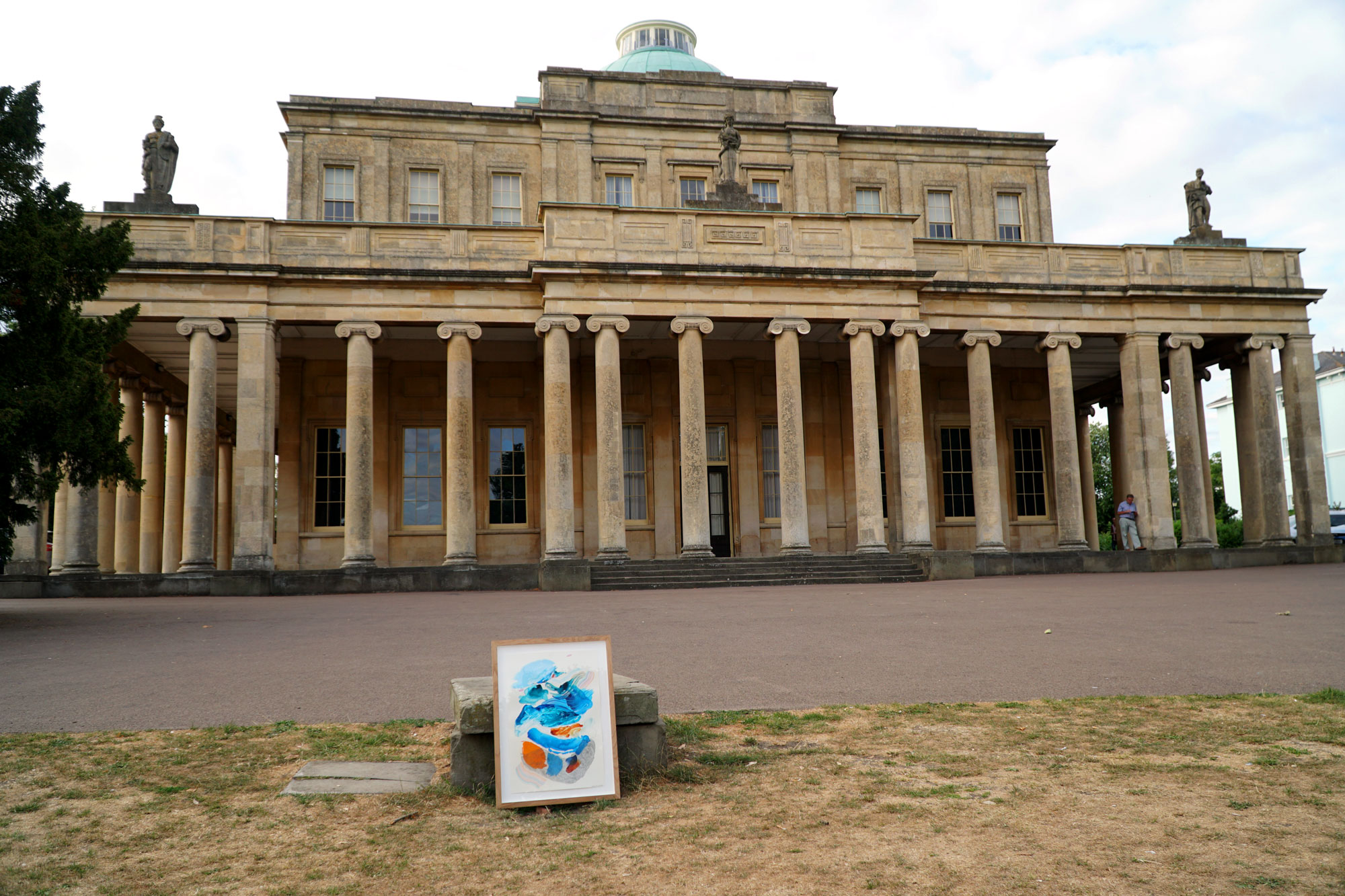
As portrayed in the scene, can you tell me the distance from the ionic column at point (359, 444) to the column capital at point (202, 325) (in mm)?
2676

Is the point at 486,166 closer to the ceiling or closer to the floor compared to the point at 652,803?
closer to the ceiling

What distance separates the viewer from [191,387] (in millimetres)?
22859

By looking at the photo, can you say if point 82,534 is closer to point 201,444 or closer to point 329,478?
point 201,444

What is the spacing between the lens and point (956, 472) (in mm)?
31078

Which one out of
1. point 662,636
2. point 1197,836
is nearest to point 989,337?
point 662,636

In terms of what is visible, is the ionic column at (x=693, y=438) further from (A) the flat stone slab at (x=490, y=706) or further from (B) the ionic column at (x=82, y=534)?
(A) the flat stone slab at (x=490, y=706)

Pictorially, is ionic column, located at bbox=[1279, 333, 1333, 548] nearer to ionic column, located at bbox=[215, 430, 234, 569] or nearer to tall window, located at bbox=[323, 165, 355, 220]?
tall window, located at bbox=[323, 165, 355, 220]

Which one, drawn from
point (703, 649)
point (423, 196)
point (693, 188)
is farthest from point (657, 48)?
point (703, 649)

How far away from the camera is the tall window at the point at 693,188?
99.4 ft

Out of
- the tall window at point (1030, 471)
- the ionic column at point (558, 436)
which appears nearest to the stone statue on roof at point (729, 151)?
the ionic column at point (558, 436)

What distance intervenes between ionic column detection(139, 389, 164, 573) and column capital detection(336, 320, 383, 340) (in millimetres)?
8524

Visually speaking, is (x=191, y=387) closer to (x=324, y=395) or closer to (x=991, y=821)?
(x=324, y=395)

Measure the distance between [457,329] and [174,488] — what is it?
445 inches

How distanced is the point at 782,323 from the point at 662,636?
14.1m
